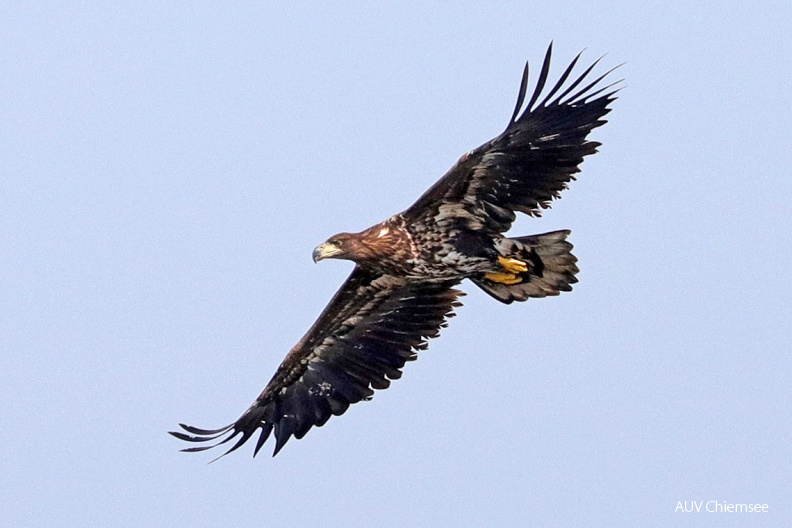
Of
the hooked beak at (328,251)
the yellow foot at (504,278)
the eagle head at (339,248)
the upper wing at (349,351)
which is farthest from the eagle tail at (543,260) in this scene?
the hooked beak at (328,251)

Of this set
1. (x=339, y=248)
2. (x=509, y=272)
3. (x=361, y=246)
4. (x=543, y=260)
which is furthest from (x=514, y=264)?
(x=339, y=248)

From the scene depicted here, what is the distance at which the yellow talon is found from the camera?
14992mm

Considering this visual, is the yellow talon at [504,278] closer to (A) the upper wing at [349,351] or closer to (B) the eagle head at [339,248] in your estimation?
(A) the upper wing at [349,351]

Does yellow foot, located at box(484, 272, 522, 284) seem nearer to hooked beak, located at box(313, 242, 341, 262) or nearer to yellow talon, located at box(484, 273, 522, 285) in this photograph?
yellow talon, located at box(484, 273, 522, 285)

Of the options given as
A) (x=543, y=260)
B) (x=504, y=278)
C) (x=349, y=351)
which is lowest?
(x=349, y=351)

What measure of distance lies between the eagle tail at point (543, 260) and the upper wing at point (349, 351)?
2.73 ft

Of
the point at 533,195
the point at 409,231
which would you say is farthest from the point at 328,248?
the point at 533,195

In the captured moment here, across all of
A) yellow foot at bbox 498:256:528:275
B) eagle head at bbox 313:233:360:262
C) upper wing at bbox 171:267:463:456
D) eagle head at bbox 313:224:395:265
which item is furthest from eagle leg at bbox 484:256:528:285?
eagle head at bbox 313:233:360:262

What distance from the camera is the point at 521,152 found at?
14250mm

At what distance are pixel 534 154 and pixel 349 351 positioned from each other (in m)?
2.85

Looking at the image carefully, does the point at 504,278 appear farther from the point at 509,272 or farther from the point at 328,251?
the point at 328,251

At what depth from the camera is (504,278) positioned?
15.1 meters

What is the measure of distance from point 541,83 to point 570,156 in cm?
68

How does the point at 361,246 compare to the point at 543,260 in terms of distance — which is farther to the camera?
the point at 543,260
